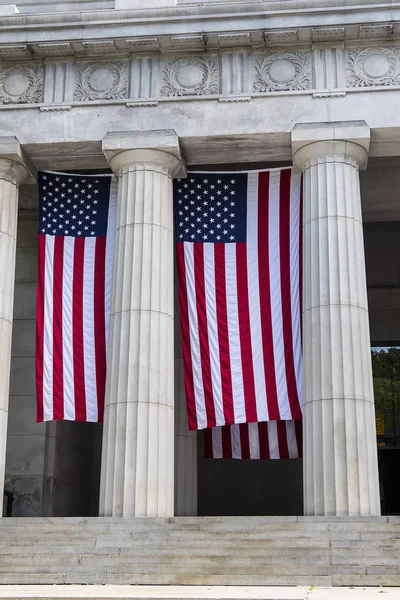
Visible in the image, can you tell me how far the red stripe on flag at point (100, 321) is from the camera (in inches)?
890

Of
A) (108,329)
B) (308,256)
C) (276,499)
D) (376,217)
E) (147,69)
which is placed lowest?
(276,499)

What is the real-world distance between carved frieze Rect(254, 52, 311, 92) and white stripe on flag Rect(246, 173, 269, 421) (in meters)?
2.41

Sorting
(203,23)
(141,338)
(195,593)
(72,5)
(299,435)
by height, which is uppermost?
(72,5)

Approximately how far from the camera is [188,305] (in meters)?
23.1

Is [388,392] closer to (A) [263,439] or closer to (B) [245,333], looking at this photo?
(A) [263,439]

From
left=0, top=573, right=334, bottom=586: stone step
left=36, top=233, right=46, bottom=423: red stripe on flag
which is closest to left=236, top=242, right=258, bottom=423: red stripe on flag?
left=36, top=233, right=46, bottom=423: red stripe on flag

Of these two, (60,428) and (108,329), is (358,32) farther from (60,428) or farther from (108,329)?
(60,428)

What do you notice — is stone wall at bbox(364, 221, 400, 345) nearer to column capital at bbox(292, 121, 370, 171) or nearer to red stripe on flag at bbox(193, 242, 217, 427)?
column capital at bbox(292, 121, 370, 171)

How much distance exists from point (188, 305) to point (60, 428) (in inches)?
297

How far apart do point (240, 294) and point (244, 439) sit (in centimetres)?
423

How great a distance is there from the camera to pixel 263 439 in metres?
24.0

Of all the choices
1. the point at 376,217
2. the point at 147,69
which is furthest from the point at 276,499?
the point at 147,69

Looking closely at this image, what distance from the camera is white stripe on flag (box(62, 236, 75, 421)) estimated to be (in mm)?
22594

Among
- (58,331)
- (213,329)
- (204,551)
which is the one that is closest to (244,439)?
(213,329)
